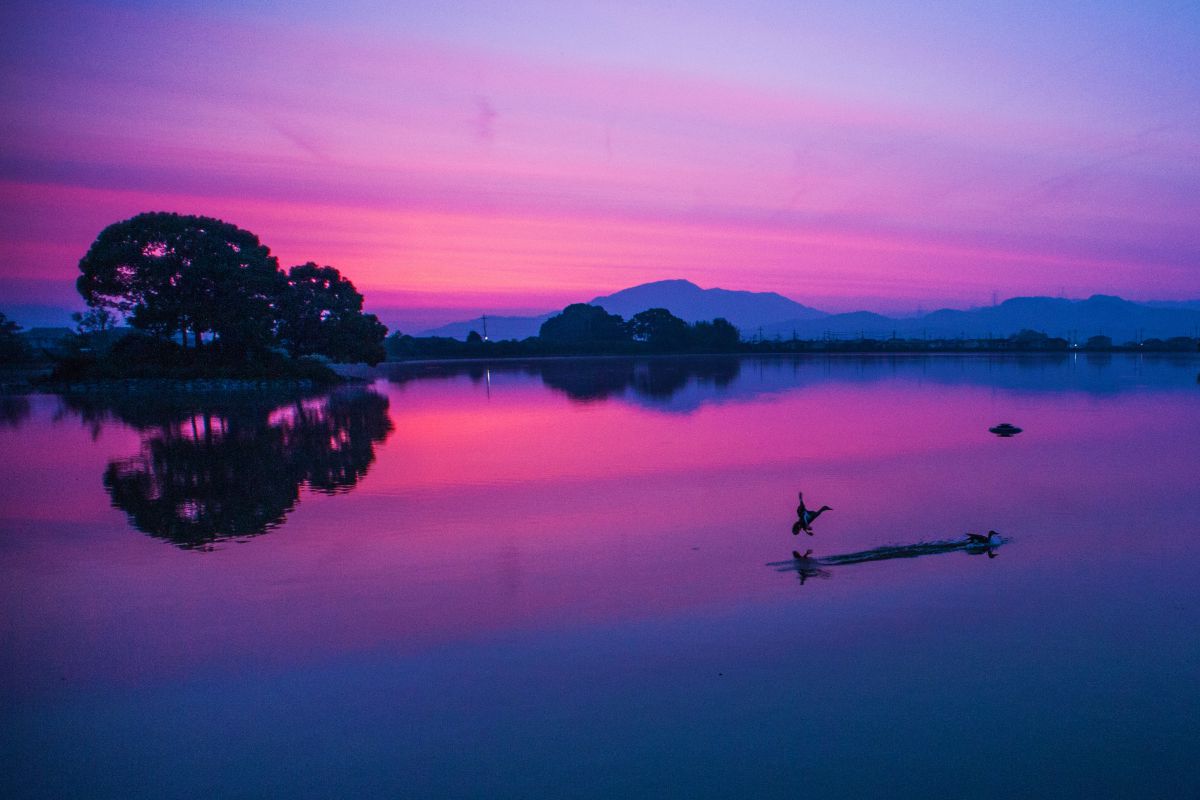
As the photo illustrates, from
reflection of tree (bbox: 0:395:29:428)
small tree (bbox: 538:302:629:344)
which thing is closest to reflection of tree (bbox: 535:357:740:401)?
reflection of tree (bbox: 0:395:29:428)

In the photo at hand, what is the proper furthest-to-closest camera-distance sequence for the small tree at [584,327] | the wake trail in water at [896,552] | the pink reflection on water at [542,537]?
the small tree at [584,327] < the wake trail in water at [896,552] < the pink reflection on water at [542,537]

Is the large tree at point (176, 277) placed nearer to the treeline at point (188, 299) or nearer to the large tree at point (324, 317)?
the treeline at point (188, 299)

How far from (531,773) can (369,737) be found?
4.94ft

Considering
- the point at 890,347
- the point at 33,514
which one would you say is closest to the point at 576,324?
the point at 890,347

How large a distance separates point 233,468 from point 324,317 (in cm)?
3749

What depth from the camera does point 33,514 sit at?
14.6m

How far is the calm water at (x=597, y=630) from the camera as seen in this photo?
6.18 metres

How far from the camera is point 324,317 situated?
177ft

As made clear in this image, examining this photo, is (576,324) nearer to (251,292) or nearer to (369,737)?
(251,292)

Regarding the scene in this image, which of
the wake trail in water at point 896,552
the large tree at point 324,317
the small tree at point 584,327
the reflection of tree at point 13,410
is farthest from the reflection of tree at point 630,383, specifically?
the small tree at point 584,327

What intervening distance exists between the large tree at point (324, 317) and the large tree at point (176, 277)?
4071 mm

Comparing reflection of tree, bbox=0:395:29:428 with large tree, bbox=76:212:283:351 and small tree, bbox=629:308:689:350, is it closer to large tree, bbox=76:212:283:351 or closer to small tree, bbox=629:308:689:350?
large tree, bbox=76:212:283:351

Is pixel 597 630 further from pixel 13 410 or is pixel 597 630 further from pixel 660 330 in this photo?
pixel 660 330

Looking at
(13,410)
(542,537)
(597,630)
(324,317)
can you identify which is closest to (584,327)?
(324,317)
